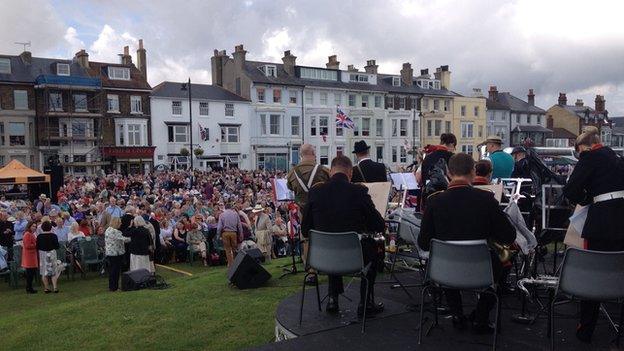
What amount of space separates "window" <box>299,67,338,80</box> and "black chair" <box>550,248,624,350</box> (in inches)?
1944

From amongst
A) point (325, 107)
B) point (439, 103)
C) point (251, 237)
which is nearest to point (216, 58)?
point (325, 107)

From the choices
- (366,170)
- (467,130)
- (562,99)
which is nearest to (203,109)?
(467,130)

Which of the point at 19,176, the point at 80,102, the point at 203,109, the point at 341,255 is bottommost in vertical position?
the point at 341,255

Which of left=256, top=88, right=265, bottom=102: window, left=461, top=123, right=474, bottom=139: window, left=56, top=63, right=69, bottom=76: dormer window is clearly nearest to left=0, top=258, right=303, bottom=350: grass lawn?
left=56, top=63, right=69, bottom=76: dormer window

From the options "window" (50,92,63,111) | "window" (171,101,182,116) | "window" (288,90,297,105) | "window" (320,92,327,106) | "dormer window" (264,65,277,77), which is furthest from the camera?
"window" (320,92,327,106)

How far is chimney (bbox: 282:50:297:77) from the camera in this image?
51750 mm

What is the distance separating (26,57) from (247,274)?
139ft

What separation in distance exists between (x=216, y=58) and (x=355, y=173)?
47.8m

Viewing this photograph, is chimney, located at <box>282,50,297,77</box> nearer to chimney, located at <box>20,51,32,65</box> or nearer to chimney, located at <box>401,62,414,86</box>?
chimney, located at <box>401,62,414,86</box>

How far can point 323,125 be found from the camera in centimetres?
5219

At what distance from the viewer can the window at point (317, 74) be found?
5222 cm

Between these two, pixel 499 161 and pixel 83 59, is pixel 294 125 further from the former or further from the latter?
pixel 499 161

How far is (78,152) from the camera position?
42031mm

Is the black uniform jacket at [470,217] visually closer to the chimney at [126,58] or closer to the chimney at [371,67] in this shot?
the chimney at [126,58]
